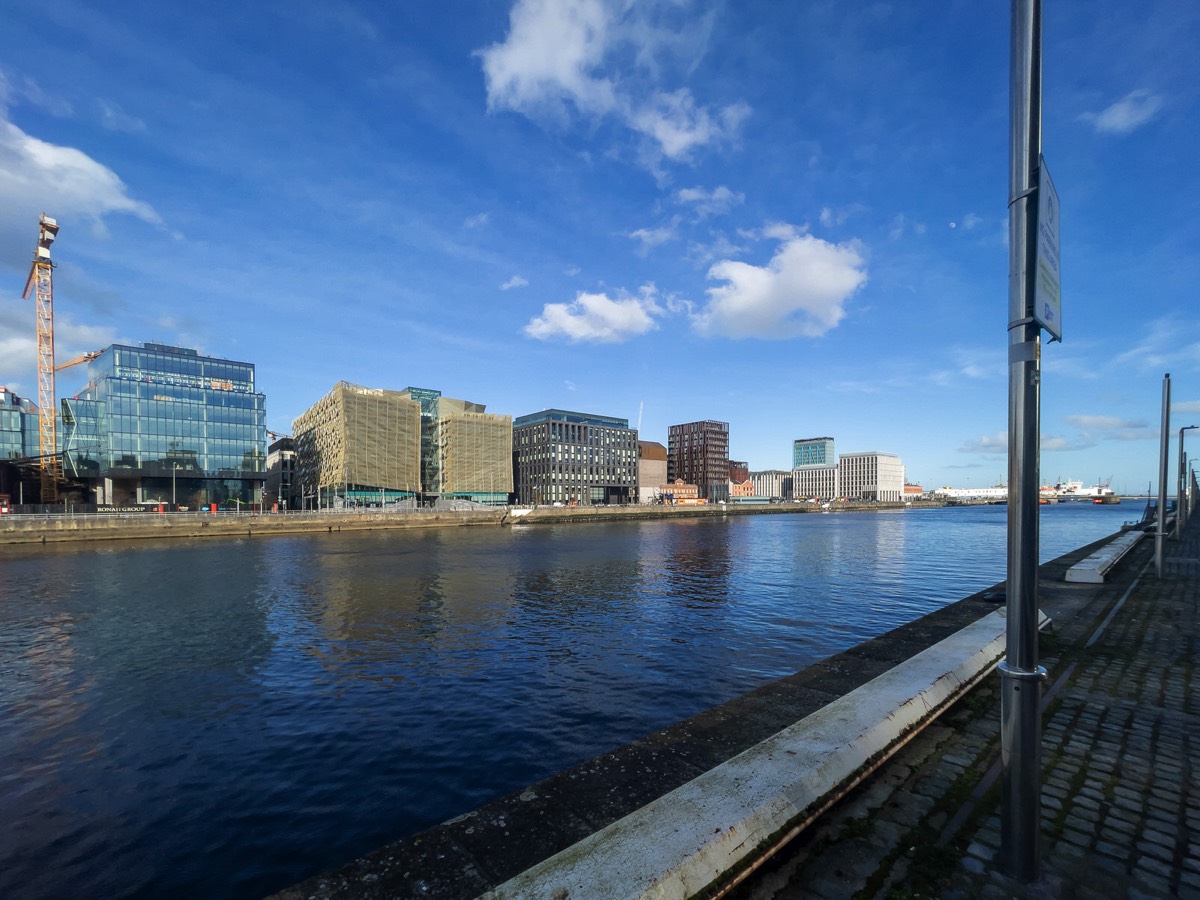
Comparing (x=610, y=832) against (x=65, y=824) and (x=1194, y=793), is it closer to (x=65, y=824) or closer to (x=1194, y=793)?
(x=1194, y=793)

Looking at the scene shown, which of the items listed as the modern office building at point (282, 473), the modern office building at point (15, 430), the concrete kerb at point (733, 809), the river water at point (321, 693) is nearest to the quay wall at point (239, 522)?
the river water at point (321, 693)

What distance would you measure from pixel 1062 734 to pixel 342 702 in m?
13.9

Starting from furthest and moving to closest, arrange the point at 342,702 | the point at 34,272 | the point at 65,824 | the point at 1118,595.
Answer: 1. the point at 34,272
2. the point at 1118,595
3. the point at 342,702
4. the point at 65,824

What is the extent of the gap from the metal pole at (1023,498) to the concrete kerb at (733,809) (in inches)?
62.5

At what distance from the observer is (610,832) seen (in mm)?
4484

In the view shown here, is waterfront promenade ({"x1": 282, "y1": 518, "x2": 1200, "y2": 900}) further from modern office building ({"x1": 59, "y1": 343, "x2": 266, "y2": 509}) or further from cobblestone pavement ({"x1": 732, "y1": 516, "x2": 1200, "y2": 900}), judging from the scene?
modern office building ({"x1": 59, "y1": 343, "x2": 266, "y2": 509})

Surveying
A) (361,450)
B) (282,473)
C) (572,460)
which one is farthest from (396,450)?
(572,460)

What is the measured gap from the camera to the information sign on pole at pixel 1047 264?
4.37 metres

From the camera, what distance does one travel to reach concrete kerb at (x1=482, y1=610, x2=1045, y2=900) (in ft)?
12.7

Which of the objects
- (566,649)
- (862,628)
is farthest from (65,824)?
(862,628)

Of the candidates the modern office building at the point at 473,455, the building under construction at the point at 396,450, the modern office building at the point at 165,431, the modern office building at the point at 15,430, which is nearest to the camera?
the modern office building at the point at 165,431

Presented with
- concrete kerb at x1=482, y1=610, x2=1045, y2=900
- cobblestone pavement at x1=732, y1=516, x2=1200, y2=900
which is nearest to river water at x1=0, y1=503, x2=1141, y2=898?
concrete kerb at x1=482, y1=610, x2=1045, y2=900

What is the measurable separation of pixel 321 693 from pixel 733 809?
12.7 meters

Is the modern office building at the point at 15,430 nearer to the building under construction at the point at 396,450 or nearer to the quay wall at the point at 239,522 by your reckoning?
the building under construction at the point at 396,450
